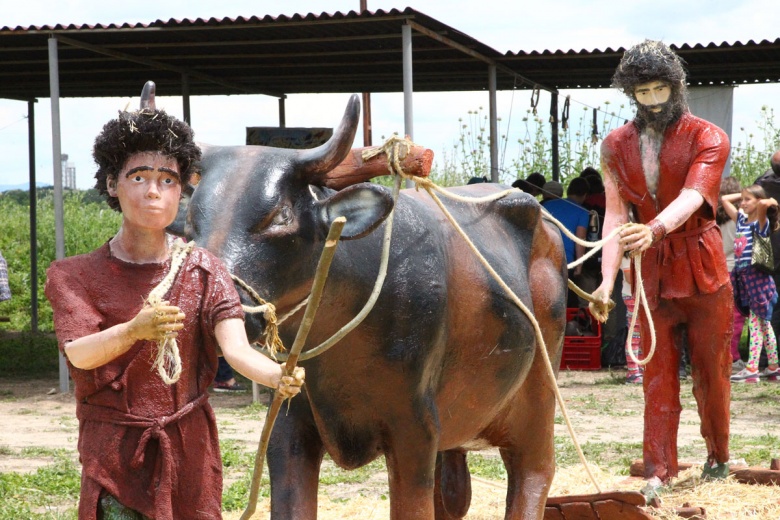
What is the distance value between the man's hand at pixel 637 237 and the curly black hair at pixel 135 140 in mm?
2727

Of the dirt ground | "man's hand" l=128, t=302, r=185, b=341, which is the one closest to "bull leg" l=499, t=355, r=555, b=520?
the dirt ground

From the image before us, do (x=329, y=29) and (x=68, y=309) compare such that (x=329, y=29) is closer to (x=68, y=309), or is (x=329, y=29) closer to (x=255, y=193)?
(x=255, y=193)

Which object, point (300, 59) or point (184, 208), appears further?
point (300, 59)

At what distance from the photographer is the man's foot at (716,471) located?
6.04 meters

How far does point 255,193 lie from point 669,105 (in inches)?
115

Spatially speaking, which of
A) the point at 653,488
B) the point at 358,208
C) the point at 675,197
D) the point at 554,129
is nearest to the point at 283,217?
the point at 358,208

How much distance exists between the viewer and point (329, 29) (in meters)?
9.98

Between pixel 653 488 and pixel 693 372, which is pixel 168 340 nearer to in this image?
pixel 653 488

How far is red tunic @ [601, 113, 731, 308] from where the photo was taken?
5680 millimetres

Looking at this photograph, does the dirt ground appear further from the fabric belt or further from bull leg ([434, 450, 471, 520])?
the fabric belt

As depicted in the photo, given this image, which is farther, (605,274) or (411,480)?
(605,274)

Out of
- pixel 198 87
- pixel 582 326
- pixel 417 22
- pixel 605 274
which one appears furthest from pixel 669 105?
pixel 198 87

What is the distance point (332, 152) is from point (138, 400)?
1.18m

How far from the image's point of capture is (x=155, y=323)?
2652 mm
